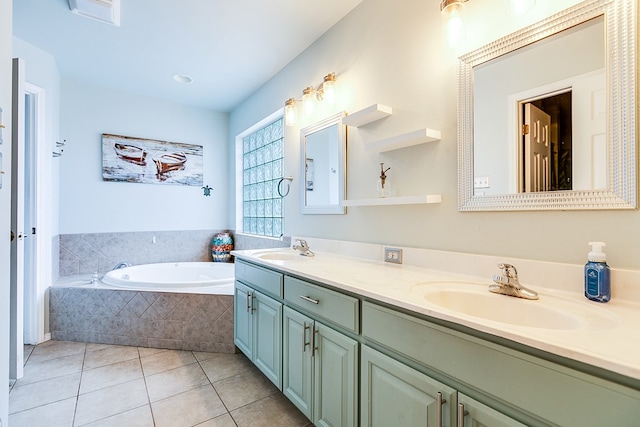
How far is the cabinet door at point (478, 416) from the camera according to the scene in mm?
771

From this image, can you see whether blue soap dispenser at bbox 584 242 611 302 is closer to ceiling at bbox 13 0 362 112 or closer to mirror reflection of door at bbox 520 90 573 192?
mirror reflection of door at bbox 520 90 573 192

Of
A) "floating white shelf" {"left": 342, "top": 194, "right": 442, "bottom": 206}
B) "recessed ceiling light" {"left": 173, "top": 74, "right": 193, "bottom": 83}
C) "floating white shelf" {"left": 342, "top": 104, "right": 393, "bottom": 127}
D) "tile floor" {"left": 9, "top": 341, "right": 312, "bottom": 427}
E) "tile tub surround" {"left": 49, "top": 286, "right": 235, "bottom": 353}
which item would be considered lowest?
"tile floor" {"left": 9, "top": 341, "right": 312, "bottom": 427}

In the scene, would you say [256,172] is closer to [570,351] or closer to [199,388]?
[199,388]

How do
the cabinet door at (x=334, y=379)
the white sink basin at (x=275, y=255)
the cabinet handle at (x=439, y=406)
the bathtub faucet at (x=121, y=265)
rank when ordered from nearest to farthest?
the cabinet handle at (x=439, y=406), the cabinet door at (x=334, y=379), the white sink basin at (x=275, y=255), the bathtub faucet at (x=121, y=265)

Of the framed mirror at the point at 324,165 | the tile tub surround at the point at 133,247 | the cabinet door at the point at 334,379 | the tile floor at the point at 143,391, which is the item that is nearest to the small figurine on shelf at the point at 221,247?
the tile tub surround at the point at 133,247

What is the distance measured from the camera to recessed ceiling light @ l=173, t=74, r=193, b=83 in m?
3.06

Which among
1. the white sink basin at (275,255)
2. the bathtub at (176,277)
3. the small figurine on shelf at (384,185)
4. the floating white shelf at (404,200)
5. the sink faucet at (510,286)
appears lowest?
the bathtub at (176,277)

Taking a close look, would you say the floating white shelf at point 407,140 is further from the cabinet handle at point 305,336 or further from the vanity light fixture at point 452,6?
the cabinet handle at point 305,336

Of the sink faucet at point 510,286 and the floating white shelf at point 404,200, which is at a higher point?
the floating white shelf at point 404,200

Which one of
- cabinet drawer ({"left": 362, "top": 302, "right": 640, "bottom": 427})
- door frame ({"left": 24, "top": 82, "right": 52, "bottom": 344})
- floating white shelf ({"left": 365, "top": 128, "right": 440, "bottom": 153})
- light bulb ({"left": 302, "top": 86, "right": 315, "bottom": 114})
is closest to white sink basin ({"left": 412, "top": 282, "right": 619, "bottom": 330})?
cabinet drawer ({"left": 362, "top": 302, "right": 640, "bottom": 427})

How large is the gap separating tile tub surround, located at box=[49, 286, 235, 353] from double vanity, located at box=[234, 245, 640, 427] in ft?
2.92

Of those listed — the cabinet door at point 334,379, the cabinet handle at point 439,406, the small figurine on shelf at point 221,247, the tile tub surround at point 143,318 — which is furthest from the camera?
the small figurine on shelf at point 221,247

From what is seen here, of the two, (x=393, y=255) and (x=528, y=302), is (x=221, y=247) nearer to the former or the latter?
(x=393, y=255)

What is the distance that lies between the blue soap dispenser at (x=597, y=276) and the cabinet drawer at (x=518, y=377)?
1.51 ft
